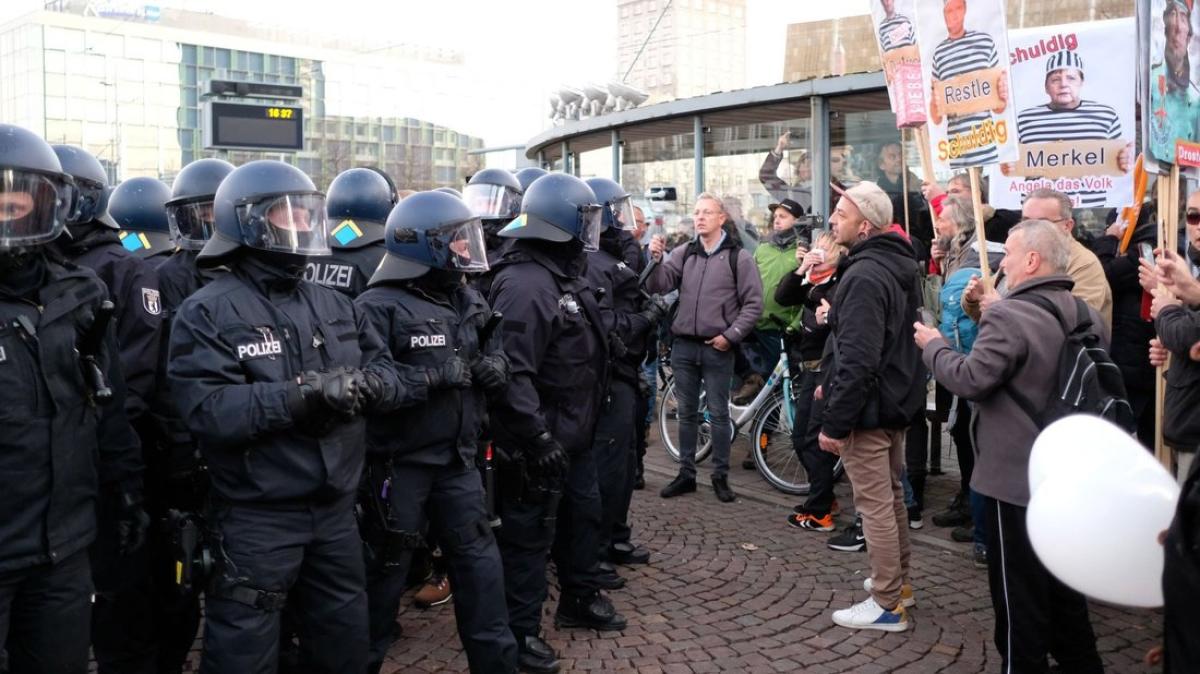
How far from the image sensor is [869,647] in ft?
15.6

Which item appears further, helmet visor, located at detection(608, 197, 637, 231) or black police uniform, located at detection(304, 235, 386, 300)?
helmet visor, located at detection(608, 197, 637, 231)

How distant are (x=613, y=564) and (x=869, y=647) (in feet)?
5.73

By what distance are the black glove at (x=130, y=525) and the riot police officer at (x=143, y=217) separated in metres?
1.99

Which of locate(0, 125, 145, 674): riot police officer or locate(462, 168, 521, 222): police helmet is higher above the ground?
locate(462, 168, 521, 222): police helmet

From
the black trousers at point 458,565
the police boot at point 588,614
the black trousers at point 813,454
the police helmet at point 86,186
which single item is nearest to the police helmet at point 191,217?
the police helmet at point 86,186

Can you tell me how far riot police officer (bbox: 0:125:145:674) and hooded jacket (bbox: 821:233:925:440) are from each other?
321 cm

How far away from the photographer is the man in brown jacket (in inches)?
155

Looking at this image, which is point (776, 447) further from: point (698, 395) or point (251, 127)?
point (251, 127)

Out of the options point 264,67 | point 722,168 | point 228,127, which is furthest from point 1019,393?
point 264,67

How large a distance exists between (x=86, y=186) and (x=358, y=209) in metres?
1.48

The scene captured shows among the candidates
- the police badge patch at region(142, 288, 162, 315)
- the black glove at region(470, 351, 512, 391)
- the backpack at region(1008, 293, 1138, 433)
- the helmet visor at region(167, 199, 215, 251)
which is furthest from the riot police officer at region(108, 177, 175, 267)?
the backpack at region(1008, 293, 1138, 433)

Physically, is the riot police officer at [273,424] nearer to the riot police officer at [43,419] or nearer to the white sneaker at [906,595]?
the riot police officer at [43,419]

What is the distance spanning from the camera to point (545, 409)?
187 inches

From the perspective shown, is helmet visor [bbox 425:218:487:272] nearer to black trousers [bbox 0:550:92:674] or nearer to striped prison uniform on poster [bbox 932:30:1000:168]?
black trousers [bbox 0:550:92:674]
